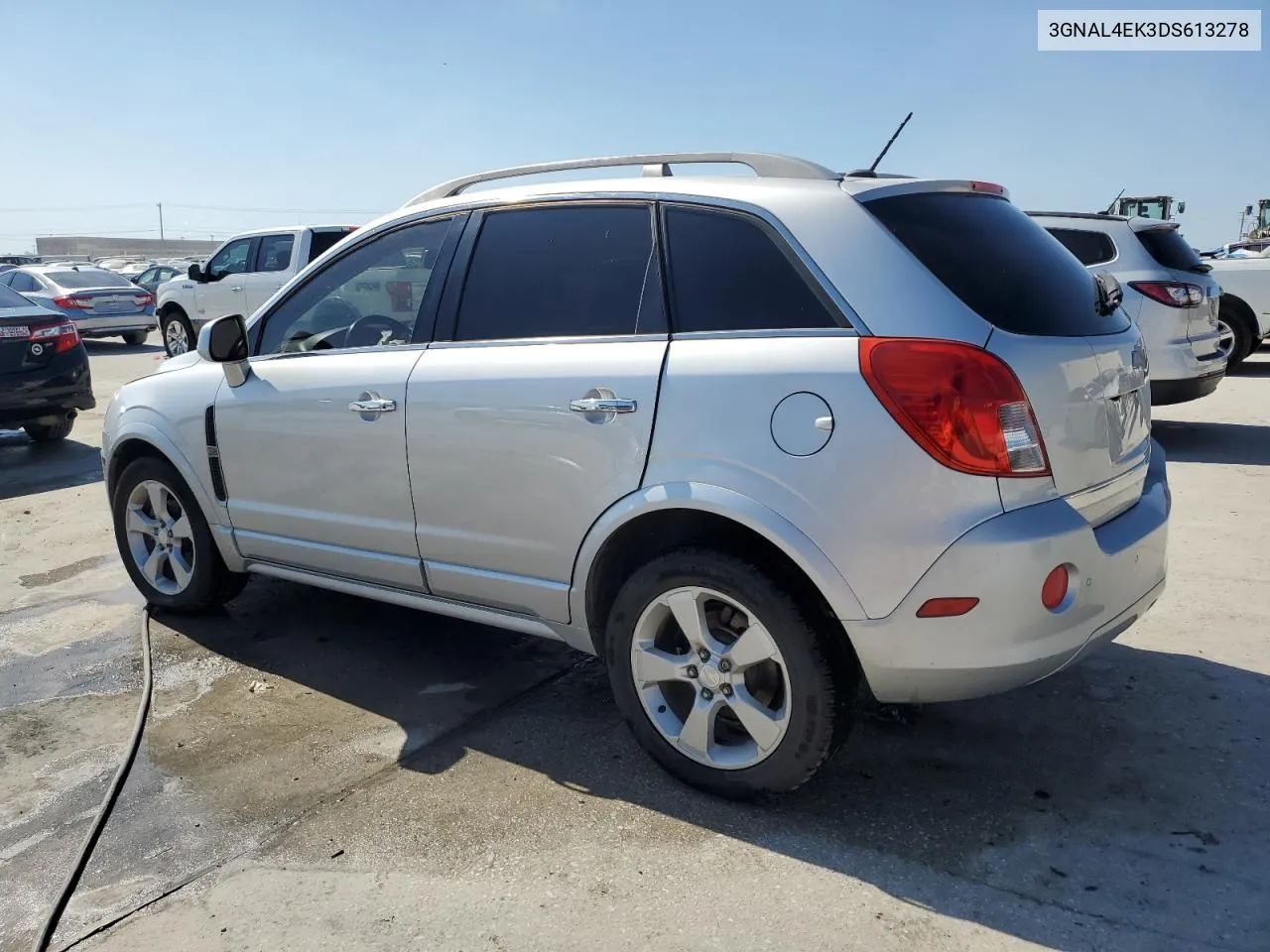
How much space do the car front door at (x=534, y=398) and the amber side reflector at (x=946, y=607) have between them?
2.93ft

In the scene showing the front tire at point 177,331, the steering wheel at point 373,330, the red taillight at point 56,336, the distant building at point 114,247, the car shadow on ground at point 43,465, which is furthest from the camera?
the distant building at point 114,247

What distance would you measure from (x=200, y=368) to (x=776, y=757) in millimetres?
3055

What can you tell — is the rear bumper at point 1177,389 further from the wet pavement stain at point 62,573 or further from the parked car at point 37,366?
the parked car at point 37,366

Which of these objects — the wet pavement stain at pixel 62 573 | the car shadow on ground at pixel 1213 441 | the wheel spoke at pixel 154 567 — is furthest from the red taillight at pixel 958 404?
the car shadow on ground at pixel 1213 441

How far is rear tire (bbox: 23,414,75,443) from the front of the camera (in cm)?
959

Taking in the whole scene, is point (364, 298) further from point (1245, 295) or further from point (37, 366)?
point (1245, 295)

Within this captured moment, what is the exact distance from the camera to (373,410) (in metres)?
3.75

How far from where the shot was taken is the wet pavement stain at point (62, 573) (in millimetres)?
5543

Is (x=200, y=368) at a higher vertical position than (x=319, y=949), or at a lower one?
higher

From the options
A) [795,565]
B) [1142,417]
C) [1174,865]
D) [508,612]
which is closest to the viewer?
[1174,865]

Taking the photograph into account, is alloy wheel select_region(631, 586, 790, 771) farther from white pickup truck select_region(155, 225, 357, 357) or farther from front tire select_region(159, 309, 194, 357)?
front tire select_region(159, 309, 194, 357)

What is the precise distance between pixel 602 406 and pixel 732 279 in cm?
53

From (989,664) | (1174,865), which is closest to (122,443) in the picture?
(989,664)

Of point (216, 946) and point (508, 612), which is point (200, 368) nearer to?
point (508, 612)
